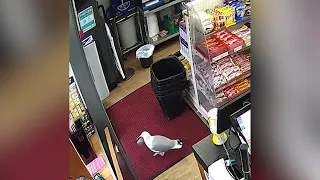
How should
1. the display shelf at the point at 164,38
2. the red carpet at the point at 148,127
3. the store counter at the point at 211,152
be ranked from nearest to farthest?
the store counter at the point at 211,152 → the red carpet at the point at 148,127 → the display shelf at the point at 164,38

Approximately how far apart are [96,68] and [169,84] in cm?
62

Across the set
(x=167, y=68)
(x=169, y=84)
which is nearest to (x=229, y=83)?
(x=169, y=84)

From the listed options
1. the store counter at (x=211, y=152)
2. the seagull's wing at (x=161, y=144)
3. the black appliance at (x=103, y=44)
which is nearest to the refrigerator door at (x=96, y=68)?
the black appliance at (x=103, y=44)

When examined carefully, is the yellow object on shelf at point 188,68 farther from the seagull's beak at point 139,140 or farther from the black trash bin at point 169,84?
the seagull's beak at point 139,140

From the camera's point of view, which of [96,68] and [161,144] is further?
[96,68]

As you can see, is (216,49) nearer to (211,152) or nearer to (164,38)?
(211,152)

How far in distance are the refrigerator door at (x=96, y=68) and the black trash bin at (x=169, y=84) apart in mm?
424

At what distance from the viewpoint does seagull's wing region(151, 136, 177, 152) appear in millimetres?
2947

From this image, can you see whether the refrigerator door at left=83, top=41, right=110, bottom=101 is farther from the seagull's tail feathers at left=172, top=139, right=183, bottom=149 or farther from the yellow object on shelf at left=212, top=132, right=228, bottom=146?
the yellow object on shelf at left=212, top=132, right=228, bottom=146

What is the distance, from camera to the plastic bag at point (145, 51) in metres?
3.72

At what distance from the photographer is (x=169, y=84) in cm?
306

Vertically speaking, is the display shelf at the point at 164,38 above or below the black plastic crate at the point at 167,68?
below

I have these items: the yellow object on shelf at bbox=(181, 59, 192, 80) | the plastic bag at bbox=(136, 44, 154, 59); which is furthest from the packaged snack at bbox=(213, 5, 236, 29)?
the plastic bag at bbox=(136, 44, 154, 59)
